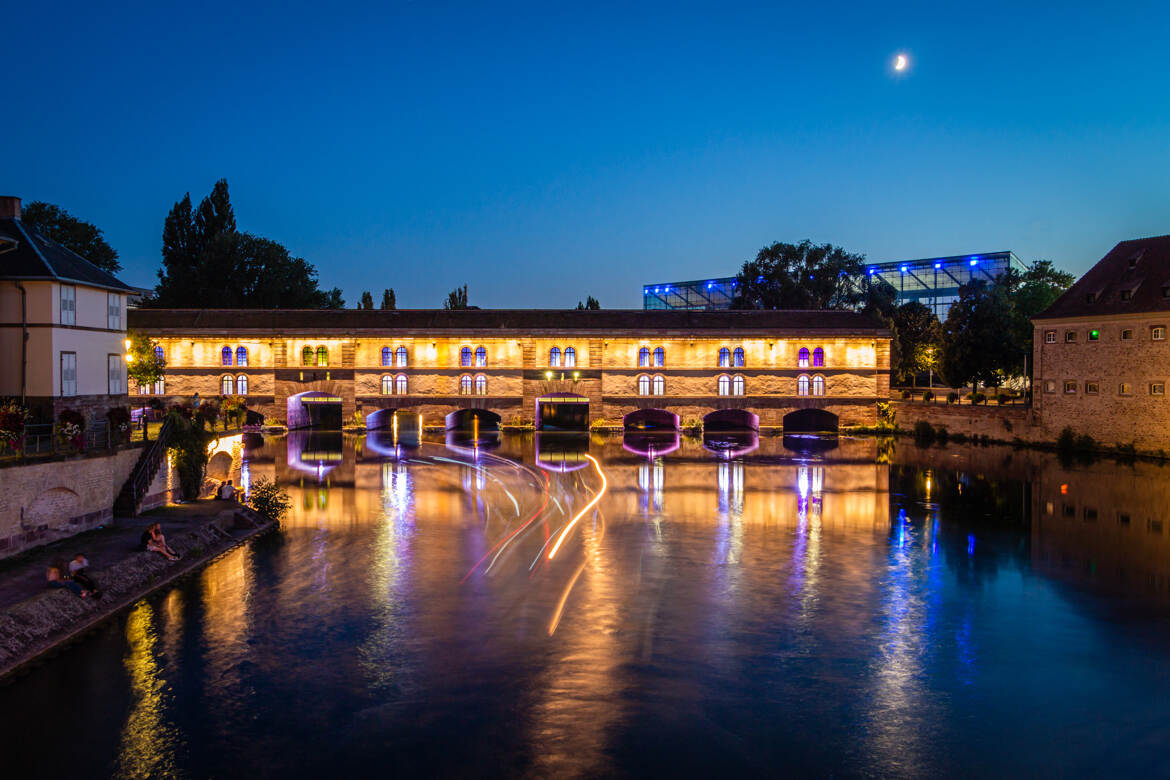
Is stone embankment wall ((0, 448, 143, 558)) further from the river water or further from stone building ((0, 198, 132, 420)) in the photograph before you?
the river water

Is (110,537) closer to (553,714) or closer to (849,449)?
(553,714)

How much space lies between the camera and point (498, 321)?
70500 mm

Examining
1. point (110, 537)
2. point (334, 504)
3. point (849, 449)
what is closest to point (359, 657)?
point (110, 537)

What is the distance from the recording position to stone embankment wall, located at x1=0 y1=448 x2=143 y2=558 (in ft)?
69.3

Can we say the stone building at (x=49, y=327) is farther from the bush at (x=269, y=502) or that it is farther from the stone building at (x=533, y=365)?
the stone building at (x=533, y=365)

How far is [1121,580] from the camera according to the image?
22500 mm

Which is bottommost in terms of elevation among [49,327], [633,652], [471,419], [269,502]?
[633,652]

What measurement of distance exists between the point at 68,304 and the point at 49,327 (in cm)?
118

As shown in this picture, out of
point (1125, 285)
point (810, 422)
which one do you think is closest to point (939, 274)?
point (810, 422)

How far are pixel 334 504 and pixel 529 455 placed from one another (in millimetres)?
18910

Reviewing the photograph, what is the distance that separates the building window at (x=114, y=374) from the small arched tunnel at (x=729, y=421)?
4914 cm

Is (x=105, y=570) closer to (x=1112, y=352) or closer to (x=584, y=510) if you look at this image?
(x=584, y=510)

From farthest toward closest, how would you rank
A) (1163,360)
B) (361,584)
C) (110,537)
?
(1163,360)
(110,537)
(361,584)

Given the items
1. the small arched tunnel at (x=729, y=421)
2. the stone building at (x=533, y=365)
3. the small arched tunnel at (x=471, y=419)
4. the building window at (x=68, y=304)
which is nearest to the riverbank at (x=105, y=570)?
the building window at (x=68, y=304)
